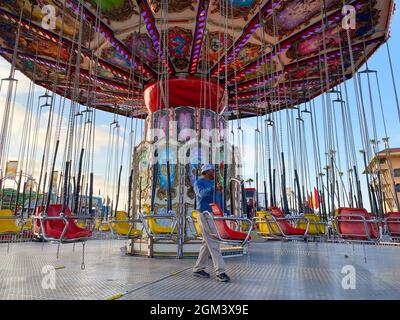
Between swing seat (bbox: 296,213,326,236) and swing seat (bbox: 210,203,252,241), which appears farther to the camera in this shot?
swing seat (bbox: 296,213,326,236)

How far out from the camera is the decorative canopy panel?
8.47 m

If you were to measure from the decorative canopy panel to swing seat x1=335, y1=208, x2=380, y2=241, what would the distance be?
9.48ft

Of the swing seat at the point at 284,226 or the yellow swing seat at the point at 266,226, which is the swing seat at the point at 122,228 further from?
the swing seat at the point at 284,226

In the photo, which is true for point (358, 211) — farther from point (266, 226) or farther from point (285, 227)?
point (266, 226)

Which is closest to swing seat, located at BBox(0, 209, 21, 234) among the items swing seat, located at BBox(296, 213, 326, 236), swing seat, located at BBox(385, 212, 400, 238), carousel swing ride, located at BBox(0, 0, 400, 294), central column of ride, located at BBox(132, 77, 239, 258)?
carousel swing ride, located at BBox(0, 0, 400, 294)

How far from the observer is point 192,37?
32.2 feet

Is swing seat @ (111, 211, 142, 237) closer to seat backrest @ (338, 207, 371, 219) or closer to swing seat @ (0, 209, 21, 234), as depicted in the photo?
swing seat @ (0, 209, 21, 234)

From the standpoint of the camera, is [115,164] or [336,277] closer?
[336,277]

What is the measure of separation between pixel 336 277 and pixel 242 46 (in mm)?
8065

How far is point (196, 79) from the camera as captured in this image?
1152cm

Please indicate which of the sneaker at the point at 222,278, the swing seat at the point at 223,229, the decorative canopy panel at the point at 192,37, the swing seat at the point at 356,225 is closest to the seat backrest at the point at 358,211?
the swing seat at the point at 356,225

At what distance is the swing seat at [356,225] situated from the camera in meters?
4.99
